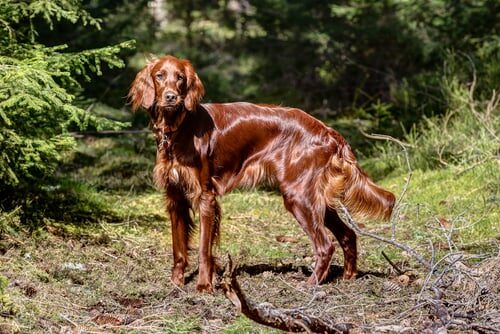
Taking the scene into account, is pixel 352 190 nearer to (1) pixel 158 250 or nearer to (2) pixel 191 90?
(2) pixel 191 90

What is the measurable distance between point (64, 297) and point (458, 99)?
238 inches

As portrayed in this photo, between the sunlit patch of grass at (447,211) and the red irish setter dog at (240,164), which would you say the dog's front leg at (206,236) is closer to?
the red irish setter dog at (240,164)

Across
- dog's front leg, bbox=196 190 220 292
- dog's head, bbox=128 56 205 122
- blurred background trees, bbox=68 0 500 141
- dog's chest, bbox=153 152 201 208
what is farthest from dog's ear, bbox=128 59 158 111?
blurred background trees, bbox=68 0 500 141

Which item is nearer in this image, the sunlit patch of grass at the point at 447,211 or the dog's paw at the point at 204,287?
the dog's paw at the point at 204,287

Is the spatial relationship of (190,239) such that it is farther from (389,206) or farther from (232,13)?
(232,13)

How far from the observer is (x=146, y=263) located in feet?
20.1

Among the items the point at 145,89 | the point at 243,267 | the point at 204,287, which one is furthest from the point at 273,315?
the point at 145,89

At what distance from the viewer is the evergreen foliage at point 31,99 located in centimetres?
549

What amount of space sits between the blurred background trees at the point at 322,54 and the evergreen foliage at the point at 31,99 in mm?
450

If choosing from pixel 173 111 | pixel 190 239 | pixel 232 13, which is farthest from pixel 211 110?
pixel 232 13

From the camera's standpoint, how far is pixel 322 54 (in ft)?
43.2

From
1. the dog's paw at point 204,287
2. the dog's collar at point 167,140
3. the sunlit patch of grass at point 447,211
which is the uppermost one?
the dog's collar at point 167,140

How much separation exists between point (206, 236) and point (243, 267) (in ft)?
1.88

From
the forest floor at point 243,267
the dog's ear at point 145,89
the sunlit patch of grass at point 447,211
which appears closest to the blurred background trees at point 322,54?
the sunlit patch of grass at point 447,211
